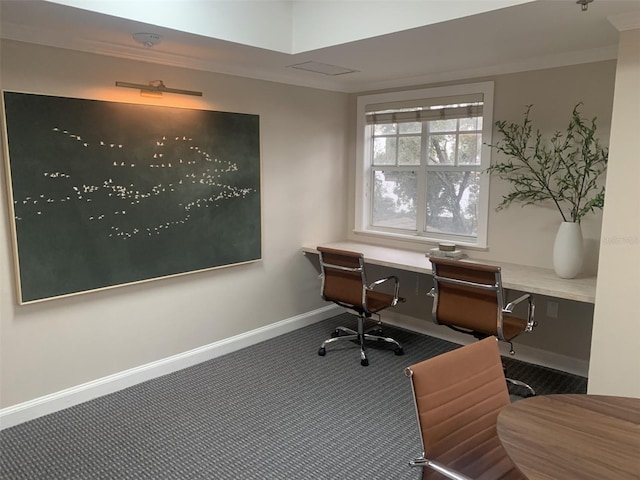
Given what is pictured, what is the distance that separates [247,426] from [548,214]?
8.53ft

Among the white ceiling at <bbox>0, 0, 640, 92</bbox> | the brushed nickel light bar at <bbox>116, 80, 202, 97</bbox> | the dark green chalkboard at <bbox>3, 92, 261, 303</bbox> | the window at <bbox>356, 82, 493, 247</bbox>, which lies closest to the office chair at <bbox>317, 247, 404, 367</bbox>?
the dark green chalkboard at <bbox>3, 92, 261, 303</bbox>

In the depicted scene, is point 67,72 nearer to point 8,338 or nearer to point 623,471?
point 8,338

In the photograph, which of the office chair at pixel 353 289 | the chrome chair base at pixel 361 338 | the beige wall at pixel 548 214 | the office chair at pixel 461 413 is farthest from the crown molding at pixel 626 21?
the chrome chair base at pixel 361 338

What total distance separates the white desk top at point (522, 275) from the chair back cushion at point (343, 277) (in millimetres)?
260

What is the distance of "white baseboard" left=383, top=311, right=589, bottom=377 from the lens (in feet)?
11.8

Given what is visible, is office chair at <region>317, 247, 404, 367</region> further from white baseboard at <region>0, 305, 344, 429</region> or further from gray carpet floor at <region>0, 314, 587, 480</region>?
white baseboard at <region>0, 305, 344, 429</region>

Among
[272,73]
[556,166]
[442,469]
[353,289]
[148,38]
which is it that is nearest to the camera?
[442,469]

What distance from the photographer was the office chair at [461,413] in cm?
167

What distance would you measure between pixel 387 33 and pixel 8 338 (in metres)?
2.83

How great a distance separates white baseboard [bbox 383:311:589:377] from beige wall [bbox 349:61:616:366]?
3 centimetres

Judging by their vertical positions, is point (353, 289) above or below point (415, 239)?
below

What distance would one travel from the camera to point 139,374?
3436 mm

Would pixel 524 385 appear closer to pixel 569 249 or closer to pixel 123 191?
pixel 569 249

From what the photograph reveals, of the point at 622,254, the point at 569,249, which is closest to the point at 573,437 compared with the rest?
the point at 622,254
